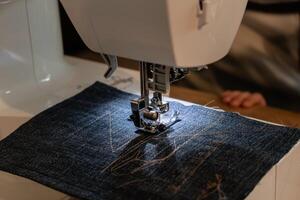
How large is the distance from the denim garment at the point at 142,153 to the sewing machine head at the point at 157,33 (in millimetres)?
68

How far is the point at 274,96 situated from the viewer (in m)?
1.72

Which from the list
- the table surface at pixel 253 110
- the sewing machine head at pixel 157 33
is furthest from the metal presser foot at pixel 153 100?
the table surface at pixel 253 110

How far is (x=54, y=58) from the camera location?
1.30 metres

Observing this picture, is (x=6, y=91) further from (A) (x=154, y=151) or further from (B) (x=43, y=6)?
(A) (x=154, y=151)

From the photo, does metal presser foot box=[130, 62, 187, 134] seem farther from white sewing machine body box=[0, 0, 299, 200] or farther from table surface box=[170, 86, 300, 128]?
table surface box=[170, 86, 300, 128]

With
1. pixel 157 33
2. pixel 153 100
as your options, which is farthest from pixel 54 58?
pixel 157 33

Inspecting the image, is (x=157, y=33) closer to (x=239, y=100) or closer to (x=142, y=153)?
(x=142, y=153)

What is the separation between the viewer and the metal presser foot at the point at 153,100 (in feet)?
3.10

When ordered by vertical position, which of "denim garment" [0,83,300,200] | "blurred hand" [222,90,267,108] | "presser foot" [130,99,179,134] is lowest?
"blurred hand" [222,90,267,108]

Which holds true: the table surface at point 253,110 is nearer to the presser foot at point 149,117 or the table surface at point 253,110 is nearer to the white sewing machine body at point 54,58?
the white sewing machine body at point 54,58

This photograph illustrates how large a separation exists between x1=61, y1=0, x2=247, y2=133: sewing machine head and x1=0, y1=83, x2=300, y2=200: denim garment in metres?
0.07

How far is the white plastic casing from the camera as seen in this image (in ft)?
2.69

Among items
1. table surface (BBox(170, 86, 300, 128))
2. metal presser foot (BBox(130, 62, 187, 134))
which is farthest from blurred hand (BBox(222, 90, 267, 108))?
metal presser foot (BBox(130, 62, 187, 134))

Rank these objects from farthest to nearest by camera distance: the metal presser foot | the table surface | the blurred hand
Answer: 1. the blurred hand
2. the table surface
3. the metal presser foot
